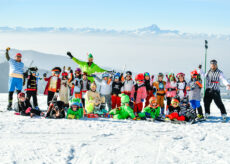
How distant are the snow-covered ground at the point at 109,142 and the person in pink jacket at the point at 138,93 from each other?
1306 mm

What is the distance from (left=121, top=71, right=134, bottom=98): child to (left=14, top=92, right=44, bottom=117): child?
8.11 feet

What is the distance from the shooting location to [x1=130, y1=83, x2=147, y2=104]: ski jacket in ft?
26.1

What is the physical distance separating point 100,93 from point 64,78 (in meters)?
1.21

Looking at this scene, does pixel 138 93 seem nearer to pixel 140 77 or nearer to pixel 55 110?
pixel 140 77

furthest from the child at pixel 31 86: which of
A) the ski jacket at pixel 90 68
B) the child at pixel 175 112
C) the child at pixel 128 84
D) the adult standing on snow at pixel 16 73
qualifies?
the child at pixel 175 112

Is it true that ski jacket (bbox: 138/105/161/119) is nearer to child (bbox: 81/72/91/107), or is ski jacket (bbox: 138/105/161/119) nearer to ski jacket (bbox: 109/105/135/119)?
ski jacket (bbox: 109/105/135/119)

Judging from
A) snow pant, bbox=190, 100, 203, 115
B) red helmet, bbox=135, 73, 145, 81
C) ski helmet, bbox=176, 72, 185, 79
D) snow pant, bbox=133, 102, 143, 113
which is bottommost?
snow pant, bbox=133, 102, 143, 113

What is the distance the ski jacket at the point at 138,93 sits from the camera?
7948 mm

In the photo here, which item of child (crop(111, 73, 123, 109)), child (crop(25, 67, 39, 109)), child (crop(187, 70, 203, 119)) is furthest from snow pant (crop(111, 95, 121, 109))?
child (crop(25, 67, 39, 109))

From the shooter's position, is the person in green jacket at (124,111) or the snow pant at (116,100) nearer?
the person in green jacket at (124,111)

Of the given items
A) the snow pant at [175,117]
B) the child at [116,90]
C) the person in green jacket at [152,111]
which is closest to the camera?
the snow pant at [175,117]

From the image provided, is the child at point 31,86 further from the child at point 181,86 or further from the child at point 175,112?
the child at point 181,86

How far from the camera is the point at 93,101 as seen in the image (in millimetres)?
7734

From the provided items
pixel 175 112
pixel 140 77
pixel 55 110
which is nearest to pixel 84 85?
pixel 55 110
